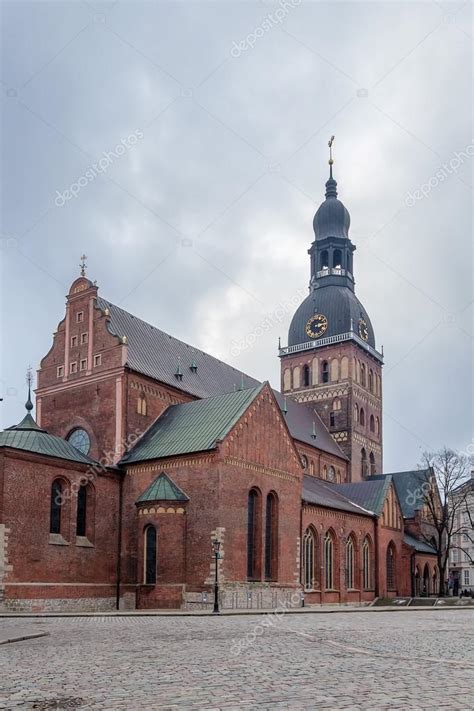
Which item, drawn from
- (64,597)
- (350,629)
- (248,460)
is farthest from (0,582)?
(350,629)

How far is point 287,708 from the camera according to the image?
9.44 metres

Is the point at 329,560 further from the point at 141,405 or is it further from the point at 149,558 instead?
the point at 141,405

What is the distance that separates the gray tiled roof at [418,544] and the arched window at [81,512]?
3303cm

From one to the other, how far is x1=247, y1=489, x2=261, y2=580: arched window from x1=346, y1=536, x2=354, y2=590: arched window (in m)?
14.5

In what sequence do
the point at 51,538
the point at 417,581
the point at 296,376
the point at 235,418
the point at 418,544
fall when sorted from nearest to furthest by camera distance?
the point at 51,538 < the point at 235,418 < the point at 417,581 < the point at 418,544 < the point at 296,376

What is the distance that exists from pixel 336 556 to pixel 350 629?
3056 cm

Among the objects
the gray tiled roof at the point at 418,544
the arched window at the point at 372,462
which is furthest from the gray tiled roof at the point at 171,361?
the gray tiled roof at the point at 418,544

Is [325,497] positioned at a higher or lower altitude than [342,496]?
lower

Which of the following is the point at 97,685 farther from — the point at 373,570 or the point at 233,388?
the point at 373,570

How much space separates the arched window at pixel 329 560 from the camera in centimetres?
5288

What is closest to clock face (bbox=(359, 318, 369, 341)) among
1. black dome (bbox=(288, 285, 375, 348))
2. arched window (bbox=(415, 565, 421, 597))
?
black dome (bbox=(288, 285, 375, 348))

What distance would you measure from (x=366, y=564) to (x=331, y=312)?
80.0 feet

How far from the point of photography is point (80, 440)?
46719 millimetres

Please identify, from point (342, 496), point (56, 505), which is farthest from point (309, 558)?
point (56, 505)
